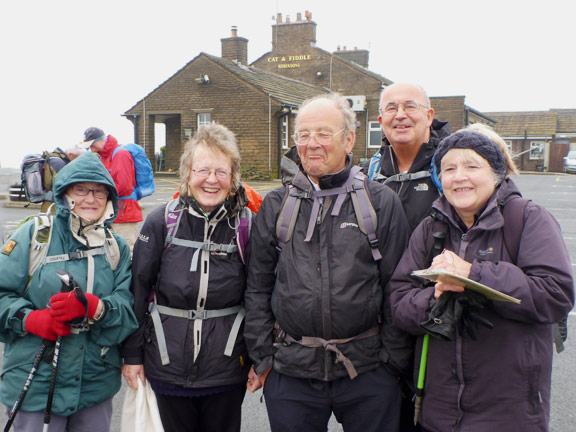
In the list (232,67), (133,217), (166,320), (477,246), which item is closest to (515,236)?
(477,246)

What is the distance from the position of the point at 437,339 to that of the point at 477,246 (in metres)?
0.46

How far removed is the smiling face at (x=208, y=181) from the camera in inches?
108

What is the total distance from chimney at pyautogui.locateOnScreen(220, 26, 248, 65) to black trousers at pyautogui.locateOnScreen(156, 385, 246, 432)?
1075 inches

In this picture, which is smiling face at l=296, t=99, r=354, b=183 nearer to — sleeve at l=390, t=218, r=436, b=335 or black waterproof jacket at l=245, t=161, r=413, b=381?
black waterproof jacket at l=245, t=161, r=413, b=381

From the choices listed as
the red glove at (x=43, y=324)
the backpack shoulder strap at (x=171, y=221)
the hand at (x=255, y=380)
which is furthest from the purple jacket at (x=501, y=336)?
the red glove at (x=43, y=324)

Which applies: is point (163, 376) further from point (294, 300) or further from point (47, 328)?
point (294, 300)

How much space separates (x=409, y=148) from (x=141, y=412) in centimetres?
215

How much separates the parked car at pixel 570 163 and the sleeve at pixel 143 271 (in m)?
43.9

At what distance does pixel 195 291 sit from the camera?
106 inches

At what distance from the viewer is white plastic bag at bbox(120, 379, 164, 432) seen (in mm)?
2766

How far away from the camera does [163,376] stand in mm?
2738

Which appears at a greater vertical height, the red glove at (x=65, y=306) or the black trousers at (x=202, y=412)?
the red glove at (x=65, y=306)

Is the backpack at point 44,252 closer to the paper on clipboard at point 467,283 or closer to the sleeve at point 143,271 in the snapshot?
the sleeve at point 143,271

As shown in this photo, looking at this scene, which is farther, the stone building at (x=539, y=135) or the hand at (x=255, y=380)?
the stone building at (x=539, y=135)
